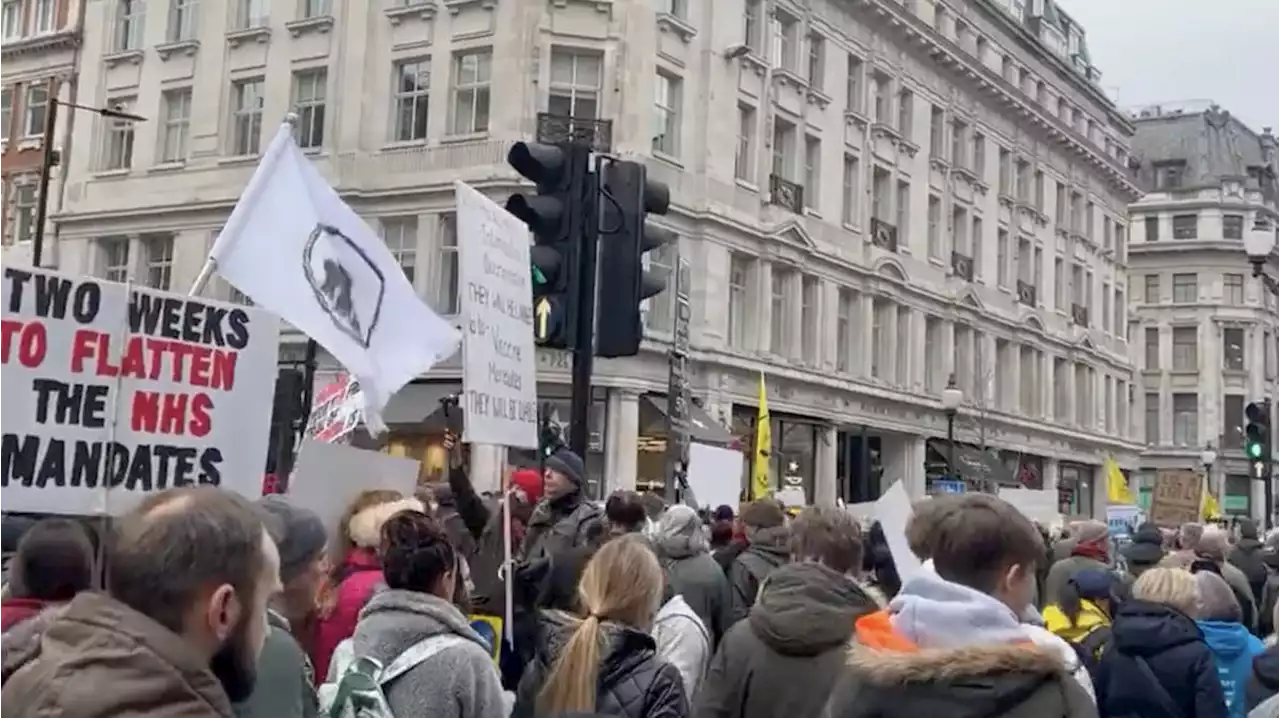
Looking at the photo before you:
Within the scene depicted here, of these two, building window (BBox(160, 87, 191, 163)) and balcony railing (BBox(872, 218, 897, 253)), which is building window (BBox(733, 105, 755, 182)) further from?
building window (BBox(160, 87, 191, 163))

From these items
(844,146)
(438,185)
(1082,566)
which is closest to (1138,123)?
(844,146)

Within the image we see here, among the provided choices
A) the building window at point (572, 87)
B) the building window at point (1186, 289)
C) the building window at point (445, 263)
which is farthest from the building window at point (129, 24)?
the building window at point (1186, 289)

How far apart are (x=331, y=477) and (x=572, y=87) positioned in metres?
23.3

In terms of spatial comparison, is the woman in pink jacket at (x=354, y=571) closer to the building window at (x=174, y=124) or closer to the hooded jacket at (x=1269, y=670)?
the hooded jacket at (x=1269, y=670)

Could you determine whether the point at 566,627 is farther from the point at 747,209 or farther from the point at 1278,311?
the point at 1278,311

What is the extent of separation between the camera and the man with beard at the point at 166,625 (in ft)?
7.72

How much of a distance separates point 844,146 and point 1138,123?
2079 inches

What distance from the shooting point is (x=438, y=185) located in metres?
28.9

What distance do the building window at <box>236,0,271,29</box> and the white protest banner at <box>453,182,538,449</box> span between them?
27.2 m

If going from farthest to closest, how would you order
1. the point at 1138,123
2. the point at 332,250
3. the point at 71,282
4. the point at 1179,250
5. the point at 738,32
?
the point at 1138,123 < the point at 1179,250 < the point at 738,32 < the point at 332,250 < the point at 71,282

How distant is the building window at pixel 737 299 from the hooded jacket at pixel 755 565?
75.8ft

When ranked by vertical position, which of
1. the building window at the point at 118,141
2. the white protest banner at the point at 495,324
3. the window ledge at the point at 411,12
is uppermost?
the window ledge at the point at 411,12

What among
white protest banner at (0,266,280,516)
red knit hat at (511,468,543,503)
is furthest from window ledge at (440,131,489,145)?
white protest banner at (0,266,280,516)

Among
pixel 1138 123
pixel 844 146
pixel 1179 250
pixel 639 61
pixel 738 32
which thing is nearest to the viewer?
pixel 639 61
